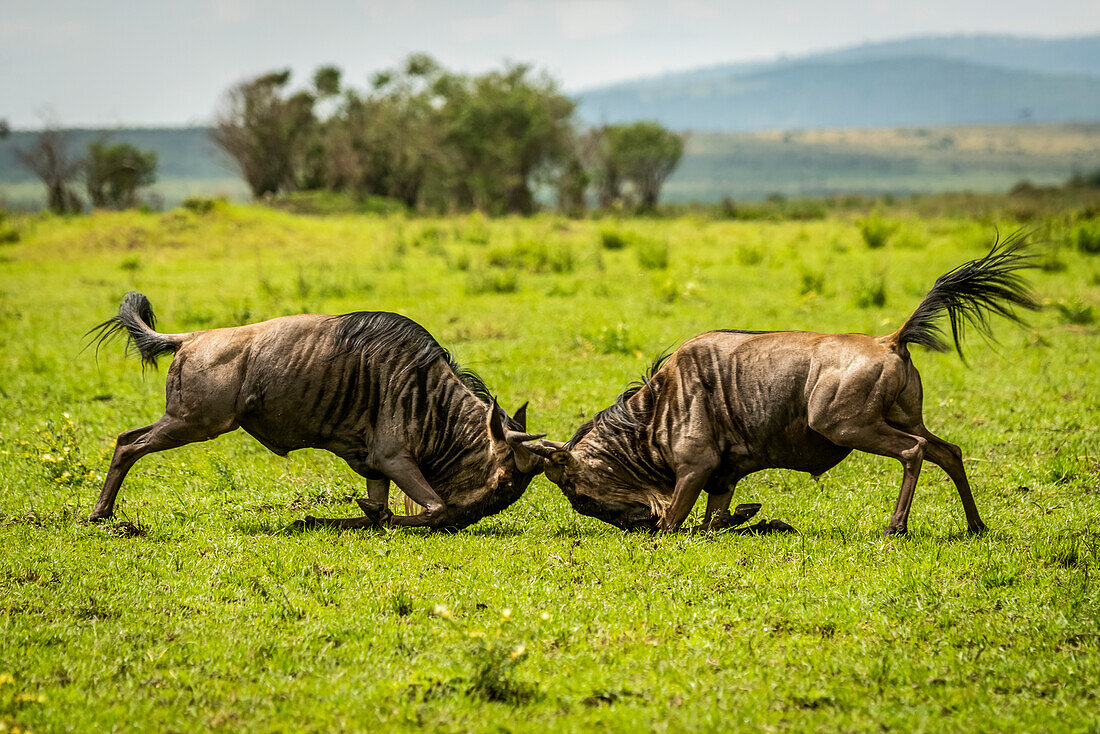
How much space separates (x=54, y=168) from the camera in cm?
4153

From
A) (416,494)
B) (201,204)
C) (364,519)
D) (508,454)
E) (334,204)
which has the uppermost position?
(201,204)

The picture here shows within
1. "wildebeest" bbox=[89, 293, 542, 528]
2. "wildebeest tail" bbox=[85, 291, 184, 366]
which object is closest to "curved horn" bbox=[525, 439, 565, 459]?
"wildebeest" bbox=[89, 293, 542, 528]

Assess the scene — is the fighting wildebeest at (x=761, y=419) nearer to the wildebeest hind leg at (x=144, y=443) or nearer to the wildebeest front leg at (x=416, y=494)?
the wildebeest front leg at (x=416, y=494)

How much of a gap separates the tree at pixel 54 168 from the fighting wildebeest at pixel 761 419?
3916 cm

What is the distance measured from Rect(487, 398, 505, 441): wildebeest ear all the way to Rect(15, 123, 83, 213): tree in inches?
1531

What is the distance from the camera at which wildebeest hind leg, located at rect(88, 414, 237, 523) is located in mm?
7125

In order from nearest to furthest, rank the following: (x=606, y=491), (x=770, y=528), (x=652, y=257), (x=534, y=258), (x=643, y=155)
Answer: (x=770, y=528) → (x=606, y=491) → (x=652, y=257) → (x=534, y=258) → (x=643, y=155)

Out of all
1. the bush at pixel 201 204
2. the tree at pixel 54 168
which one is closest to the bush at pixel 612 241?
the bush at pixel 201 204

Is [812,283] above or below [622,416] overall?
below

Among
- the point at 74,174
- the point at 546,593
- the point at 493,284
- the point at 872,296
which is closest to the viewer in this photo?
→ the point at 546,593

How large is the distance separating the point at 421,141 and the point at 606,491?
47.1 meters

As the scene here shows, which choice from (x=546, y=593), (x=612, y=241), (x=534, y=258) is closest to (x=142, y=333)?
(x=546, y=593)

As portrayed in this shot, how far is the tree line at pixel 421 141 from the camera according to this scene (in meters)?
49.6

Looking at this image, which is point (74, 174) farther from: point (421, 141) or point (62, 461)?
point (62, 461)
